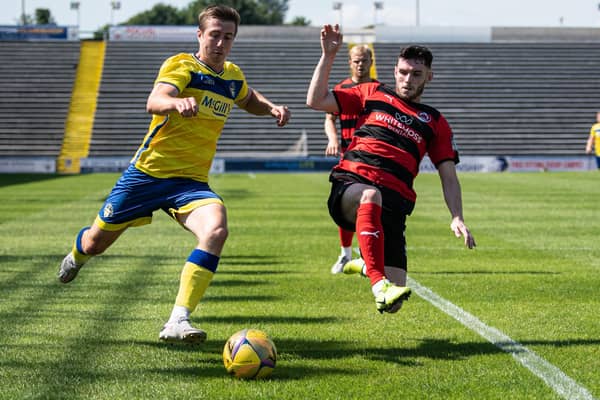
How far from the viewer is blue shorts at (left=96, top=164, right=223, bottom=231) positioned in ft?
19.8

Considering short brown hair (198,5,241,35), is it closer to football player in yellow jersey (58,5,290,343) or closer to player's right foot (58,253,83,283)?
football player in yellow jersey (58,5,290,343)

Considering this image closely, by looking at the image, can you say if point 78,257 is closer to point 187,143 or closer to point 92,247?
point 92,247

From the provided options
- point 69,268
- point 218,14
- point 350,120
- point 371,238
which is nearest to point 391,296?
point 371,238

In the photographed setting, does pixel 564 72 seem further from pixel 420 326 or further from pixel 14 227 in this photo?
pixel 420 326

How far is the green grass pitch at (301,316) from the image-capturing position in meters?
4.74

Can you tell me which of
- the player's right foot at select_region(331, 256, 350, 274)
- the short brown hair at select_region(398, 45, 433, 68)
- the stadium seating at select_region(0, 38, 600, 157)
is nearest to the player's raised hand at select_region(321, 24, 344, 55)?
the short brown hair at select_region(398, 45, 433, 68)

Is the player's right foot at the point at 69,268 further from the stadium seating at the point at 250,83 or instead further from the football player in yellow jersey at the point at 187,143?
the stadium seating at the point at 250,83

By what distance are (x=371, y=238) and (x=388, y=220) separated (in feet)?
1.66

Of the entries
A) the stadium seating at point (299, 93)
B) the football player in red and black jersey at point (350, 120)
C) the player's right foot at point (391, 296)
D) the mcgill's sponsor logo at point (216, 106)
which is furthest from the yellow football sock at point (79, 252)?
the stadium seating at point (299, 93)

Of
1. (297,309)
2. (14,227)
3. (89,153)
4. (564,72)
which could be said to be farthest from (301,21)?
(297,309)

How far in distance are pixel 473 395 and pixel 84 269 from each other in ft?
19.1

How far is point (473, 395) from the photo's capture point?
4.48 meters

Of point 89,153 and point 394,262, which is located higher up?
point 394,262

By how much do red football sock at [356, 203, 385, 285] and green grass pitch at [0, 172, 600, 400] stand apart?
43 cm
